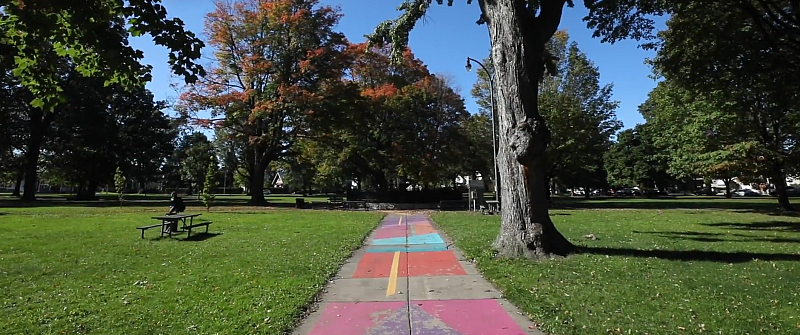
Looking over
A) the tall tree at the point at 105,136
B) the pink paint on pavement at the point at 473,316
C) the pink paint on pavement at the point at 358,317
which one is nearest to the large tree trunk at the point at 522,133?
the pink paint on pavement at the point at 473,316

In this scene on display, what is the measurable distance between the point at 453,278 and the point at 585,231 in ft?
29.2

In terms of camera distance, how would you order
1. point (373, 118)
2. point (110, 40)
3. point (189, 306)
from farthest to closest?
point (373, 118)
point (189, 306)
point (110, 40)

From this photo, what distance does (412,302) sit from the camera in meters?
6.29

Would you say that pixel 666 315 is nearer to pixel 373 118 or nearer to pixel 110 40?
pixel 110 40

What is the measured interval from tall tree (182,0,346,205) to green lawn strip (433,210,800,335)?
80.1 feet

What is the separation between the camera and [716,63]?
16547 millimetres

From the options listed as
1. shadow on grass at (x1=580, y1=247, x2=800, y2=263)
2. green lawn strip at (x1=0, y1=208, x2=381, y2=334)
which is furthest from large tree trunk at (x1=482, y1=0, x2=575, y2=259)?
green lawn strip at (x1=0, y1=208, x2=381, y2=334)

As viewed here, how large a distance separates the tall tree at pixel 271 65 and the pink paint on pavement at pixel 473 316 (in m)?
27.5

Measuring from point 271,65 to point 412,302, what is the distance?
97.1 ft

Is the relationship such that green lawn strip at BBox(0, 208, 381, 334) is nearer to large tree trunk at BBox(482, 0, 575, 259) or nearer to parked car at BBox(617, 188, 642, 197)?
large tree trunk at BBox(482, 0, 575, 259)

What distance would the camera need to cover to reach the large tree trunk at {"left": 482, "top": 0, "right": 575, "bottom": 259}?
30.9ft

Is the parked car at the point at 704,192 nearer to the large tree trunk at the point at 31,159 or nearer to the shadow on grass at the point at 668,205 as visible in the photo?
the shadow on grass at the point at 668,205

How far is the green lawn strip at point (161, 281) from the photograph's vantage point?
17.3 feet

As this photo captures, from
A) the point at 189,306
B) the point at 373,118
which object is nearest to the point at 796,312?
the point at 189,306
